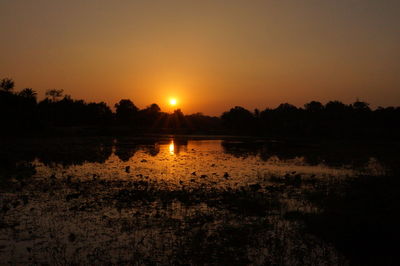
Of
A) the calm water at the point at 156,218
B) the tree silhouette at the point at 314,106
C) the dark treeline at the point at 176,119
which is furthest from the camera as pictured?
the tree silhouette at the point at 314,106

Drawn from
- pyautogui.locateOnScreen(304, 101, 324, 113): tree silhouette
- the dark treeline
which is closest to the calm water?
the dark treeline

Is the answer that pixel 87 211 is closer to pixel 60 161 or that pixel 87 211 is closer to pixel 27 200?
pixel 27 200

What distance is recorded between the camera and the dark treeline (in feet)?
→ 208

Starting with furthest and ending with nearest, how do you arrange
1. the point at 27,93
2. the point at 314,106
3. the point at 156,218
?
the point at 314,106 → the point at 27,93 → the point at 156,218

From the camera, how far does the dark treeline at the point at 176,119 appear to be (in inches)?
2500

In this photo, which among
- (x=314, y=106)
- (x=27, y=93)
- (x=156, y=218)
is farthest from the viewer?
(x=314, y=106)

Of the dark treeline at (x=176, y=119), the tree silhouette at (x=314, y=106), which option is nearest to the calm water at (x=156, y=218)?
the dark treeline at (x=176, y=119)

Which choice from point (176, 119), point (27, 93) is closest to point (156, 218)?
point (27, 93)

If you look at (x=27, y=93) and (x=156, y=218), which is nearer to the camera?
(x=156, y=218)

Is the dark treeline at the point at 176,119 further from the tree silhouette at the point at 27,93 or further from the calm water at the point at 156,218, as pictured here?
the calm water at the point at 156,218

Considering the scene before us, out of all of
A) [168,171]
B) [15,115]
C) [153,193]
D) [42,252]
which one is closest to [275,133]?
[15,115]

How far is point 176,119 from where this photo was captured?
450 ft

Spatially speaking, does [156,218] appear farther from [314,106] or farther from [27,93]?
[314,106]

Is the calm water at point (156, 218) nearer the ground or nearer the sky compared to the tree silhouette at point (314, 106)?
nearer the ground
